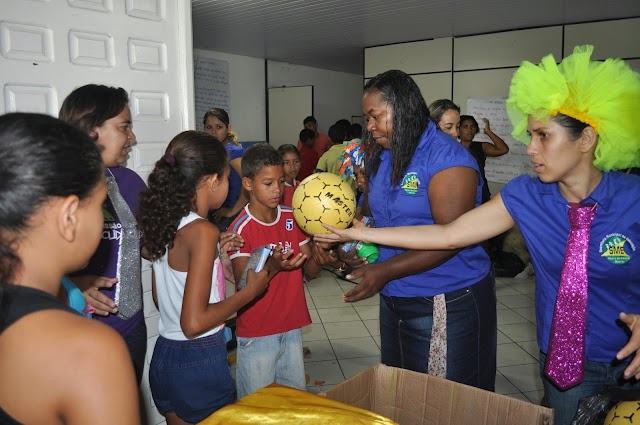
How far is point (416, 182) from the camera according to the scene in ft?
6.03

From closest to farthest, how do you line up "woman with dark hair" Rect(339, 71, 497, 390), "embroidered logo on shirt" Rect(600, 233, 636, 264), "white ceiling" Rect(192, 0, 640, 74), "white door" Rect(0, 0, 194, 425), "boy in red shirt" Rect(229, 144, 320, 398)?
"embroidered logo on shirt" Rect(600, 233, 636, 264) < "woman with dark hair" Rect(339, 71, 497, 390) < "boy in red shirt" Rect(229, 144, 320, 398) < "white door" Rect(0, 0, 194, 425) < "white ceiling" Rect(192, 0, 640, 74)

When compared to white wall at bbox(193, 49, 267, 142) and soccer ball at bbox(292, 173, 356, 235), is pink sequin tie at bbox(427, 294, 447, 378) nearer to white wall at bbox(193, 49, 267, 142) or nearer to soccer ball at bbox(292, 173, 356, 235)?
soccer ball at bbox(292, 173, 356, 235)

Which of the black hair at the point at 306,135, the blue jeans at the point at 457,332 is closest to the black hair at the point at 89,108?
the blue jeans at the point at 457,332

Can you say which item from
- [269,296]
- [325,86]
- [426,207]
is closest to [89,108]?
[269,296]

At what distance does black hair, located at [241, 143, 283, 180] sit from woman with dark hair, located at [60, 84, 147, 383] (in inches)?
21.7

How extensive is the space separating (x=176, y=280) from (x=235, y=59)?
27.9 feet

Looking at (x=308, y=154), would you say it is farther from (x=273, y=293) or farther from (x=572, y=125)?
(x=572, y=125)

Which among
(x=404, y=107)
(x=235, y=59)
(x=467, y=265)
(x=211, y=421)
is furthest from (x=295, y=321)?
(x=235, y=59)

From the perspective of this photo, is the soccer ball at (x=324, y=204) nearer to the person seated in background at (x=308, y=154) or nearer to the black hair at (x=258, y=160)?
the black hair at (x=258, y=160)

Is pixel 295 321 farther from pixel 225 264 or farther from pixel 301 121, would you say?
pixel 301 121

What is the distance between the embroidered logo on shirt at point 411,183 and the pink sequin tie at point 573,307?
54cm

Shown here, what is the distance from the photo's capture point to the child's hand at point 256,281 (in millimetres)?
1918

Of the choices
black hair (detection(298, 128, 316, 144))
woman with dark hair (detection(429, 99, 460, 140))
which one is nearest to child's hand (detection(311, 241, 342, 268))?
woman with dark hair (detection(429, 99, 460, 140))

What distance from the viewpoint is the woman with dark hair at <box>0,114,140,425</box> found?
799mm
